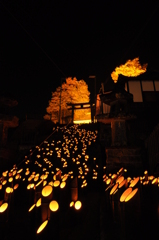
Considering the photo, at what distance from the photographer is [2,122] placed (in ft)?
25.9

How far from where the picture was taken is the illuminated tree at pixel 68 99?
23859mm

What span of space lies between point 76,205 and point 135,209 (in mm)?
1417

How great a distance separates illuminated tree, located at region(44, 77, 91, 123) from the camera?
23.9 meters

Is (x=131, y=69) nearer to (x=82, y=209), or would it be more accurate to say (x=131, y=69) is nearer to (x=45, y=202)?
(x=82, y=209)

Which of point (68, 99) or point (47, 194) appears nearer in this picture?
point (47, 194)

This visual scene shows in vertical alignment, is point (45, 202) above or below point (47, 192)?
below

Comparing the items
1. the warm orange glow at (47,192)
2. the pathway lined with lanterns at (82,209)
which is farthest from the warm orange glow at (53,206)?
the warm orange glow at (47,192)

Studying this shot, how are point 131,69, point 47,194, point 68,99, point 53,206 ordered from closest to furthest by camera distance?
point 53,206, point 47,194, point 131,69, point 68,99

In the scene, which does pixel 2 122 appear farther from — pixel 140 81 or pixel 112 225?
pixel 140 81

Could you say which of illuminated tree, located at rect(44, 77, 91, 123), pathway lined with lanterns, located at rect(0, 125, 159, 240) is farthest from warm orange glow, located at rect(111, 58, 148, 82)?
pathway lined with lanterns, located at rect(0, 125, 159, 240)

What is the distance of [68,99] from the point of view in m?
25.9

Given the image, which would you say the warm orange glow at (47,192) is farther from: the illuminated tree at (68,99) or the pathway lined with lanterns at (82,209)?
the illuminated tree at (68,99)

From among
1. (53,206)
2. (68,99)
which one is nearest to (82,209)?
(53,206)

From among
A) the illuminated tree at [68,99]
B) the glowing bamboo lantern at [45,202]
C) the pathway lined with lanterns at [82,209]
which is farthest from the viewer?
the illuminated tree at [68,99]
